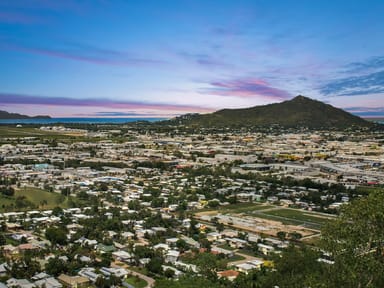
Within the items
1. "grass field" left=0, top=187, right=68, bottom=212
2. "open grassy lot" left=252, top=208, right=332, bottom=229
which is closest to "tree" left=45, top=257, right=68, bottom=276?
"grass field" left=0, top=187, right=68, bottom=212

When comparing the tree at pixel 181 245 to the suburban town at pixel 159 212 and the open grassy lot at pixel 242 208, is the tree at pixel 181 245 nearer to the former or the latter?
the suburban town at pixel 159 212

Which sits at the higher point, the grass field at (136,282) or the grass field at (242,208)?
the grass field at (242,208)

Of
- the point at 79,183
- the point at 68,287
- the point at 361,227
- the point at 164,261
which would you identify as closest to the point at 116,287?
the point at 68,287

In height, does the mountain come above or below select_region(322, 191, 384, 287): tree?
above

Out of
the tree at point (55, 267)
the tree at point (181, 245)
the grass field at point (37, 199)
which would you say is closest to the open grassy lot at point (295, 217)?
the tree at point (181, 245)

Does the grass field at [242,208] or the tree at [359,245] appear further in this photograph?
the grass field at [242,208]

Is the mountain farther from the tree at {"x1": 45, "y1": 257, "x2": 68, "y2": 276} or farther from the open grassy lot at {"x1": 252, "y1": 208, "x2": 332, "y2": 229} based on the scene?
the tree at {"x1": 45, "y1": 257, "x2": 68, "y2": 276}
